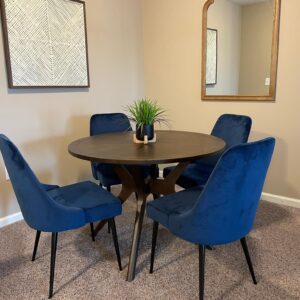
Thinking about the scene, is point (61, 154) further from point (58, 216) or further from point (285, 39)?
point (285, 39)

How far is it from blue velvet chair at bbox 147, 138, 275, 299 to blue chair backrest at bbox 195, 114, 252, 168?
A: 87 centimetres

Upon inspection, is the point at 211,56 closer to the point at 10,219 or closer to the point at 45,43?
the point at 45,43

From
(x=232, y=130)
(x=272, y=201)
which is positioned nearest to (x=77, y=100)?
(x=232, y=130)

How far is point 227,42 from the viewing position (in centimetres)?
292

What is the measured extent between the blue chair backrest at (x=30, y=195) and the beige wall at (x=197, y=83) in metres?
2.08

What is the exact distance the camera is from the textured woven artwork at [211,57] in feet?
9.87

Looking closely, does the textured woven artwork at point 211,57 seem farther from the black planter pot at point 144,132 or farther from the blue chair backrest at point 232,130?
the black planter pot at point 144,132

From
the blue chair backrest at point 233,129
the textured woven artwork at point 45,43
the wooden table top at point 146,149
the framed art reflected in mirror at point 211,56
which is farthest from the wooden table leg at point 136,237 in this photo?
the framed art reflected in mirror at point 211,56

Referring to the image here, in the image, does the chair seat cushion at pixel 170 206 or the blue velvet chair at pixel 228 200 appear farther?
the chair seat cushion at pixel 170 206

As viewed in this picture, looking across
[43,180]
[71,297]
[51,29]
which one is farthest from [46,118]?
[71,297]

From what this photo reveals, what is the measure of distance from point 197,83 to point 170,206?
1.93 meters

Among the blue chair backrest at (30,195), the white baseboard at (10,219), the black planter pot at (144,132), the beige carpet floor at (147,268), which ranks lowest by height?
the beige carpet floor at (147,268)

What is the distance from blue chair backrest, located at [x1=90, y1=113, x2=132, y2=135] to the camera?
8.78 feet

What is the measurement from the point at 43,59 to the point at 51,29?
28 centimetres
